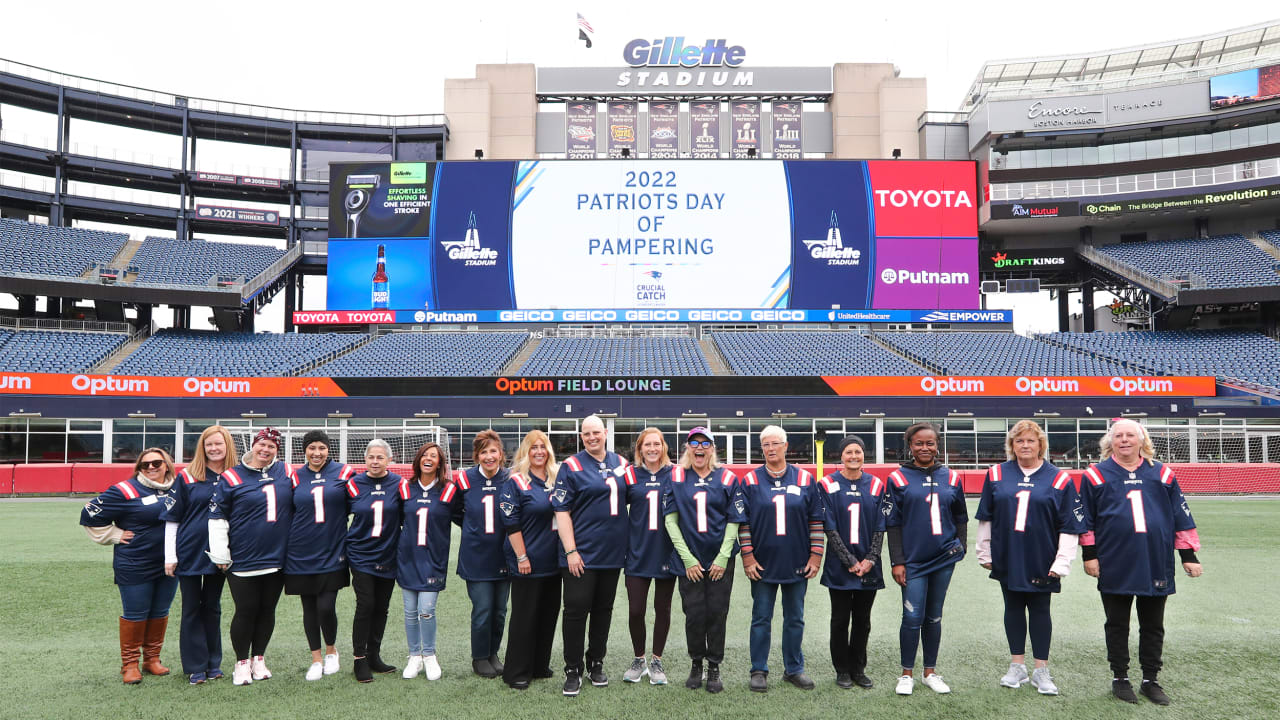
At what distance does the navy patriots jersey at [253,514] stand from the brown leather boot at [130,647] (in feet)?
2.79

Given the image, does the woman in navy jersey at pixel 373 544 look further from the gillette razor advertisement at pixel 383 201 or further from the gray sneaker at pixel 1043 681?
the gillette razor advertisement at pixel 383 201

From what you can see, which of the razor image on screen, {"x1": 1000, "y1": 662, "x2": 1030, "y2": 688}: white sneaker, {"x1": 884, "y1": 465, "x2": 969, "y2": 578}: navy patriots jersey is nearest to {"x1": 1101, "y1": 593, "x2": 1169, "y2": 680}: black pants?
{"x1": 1000, "y1": 662, "x2": 1030, "y2": 688}: white sneaker

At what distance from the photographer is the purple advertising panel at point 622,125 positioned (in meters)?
35.3

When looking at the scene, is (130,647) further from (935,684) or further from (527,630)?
(935,684)

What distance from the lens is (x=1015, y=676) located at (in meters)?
5.55

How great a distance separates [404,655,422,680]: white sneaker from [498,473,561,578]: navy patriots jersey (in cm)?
105

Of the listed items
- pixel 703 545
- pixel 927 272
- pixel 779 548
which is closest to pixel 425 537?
pixel 703 545

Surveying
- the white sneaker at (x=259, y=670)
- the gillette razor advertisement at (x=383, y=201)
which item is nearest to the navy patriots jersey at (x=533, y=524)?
the white sneaker at (x=259, y=670)

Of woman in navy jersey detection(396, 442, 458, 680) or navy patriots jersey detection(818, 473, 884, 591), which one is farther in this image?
woman in navy jersey detection(396, 442, 458, 680)

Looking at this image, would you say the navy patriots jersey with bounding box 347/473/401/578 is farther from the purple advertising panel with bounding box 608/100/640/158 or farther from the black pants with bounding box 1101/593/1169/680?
the purple advertising panel with bounding box 608/100/640/158

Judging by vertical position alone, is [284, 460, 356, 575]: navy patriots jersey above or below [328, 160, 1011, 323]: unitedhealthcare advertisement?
below

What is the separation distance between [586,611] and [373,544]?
1.74 metres

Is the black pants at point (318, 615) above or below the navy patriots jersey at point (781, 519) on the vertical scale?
below

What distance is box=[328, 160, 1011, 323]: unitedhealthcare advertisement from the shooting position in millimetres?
32125
